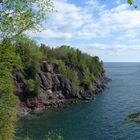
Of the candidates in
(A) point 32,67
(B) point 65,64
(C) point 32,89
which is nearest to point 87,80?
(B) point 65,64

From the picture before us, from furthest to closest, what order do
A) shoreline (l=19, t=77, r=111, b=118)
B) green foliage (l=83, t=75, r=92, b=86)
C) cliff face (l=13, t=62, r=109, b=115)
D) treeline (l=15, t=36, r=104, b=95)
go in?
green foliage (l=83, t=75, r=92, b=86)
treeline (l=15, t=36, r=104, b=95)
cliff face (l=13, t=62, r=109, b=115)
shoreline (l=19, t=77, r=111, b=118)

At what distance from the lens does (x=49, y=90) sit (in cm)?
12600

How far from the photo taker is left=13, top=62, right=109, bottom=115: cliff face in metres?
115

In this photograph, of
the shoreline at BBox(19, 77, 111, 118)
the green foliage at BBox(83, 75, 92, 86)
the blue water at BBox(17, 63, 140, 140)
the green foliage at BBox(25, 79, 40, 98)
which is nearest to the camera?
the blue water at BBox(17, 63, 140, 140)

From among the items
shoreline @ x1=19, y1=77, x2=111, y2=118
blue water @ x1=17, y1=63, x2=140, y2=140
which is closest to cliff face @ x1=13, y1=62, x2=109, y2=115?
shoreline @ x1=19, y1=77, x2=111, y2=118

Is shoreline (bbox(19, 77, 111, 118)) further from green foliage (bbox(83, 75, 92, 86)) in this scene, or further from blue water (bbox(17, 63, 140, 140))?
green foliage (bbox(83, 75, 92, 86))

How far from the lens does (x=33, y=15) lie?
19.3 meters

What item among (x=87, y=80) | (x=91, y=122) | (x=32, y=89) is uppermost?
(x=87, y=80)

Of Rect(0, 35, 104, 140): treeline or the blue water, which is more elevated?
Rect(0, 35, 104, 140): treeline

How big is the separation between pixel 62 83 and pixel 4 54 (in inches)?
4352

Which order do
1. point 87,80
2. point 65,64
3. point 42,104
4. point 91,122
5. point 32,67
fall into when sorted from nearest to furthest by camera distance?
point 91,122 < point 42,104 < point 32,67 < point 87,80 < point 65,64

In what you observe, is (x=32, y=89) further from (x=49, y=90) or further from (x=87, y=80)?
(x=87, y=80)

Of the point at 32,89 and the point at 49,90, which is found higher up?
the point at 32,89

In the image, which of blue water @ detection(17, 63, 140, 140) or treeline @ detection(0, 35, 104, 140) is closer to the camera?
treeline @ detection(0, 35, 104, 140)
